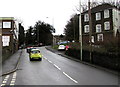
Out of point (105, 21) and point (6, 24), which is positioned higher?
point (105, 21)

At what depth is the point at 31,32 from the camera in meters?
112

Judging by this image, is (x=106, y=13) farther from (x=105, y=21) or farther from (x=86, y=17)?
(x=86, y=17)

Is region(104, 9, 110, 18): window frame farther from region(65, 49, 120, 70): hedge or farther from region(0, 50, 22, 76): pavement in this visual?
region(0, 50, 22, 76): pavement

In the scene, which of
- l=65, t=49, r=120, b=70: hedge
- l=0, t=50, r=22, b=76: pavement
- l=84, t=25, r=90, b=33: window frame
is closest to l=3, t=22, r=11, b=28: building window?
l=84, t=25, r=90, b=33: window frame

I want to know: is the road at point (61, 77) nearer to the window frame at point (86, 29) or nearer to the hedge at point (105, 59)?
the hedge at point (105, 59)

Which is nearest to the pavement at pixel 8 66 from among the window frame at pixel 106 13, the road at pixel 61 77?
the road at pixel 61 77

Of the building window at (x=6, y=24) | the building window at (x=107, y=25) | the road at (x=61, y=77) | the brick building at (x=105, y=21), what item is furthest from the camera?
the building window at (x=6, y=24)

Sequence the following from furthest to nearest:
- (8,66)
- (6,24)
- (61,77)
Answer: (6,24) → (8,66) → (61,77)

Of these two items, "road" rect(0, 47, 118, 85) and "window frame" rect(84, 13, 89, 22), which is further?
"window frame" rect(84, 13, 89, 22)

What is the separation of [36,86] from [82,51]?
17.4 meters

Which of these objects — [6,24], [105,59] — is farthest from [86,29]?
[105,59]

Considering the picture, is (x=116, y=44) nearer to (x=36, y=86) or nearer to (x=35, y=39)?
(x=36, y=86)

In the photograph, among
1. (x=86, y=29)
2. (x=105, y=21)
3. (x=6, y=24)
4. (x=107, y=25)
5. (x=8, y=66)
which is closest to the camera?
(x=8, y=66)

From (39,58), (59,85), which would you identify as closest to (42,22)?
(39,58)
